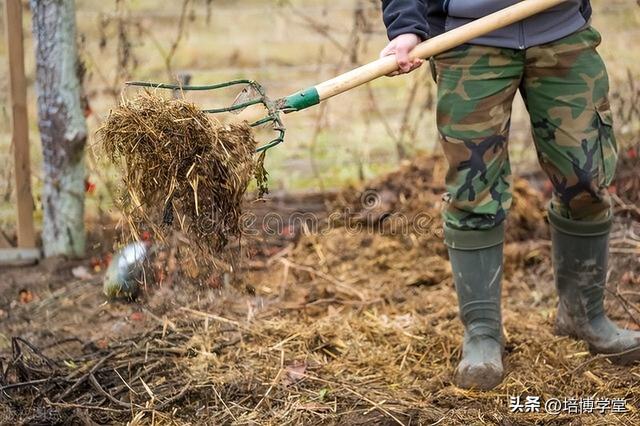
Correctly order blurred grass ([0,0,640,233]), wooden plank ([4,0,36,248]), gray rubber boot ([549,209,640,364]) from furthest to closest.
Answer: blurred grass ([0,0,640,233]) < wooden plank ([4,0,36,248]) < gray rubber boot ([549,209,640,364])

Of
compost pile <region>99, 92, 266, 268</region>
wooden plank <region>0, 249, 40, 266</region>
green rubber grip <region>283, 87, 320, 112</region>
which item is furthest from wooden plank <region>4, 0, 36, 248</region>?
green rubber grip <region>283, 87, 320, 112</region>

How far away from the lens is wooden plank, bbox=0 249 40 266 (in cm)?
481

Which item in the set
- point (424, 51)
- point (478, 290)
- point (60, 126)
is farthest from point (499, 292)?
point (60, 126)

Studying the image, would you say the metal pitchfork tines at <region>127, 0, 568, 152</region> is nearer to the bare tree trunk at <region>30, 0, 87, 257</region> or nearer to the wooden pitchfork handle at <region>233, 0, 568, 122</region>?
the wooden pitchfork handle at <region>233, 0, 568, 122</region>

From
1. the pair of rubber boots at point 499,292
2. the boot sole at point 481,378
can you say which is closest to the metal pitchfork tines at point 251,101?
the pair of rubber boots at point 499,292

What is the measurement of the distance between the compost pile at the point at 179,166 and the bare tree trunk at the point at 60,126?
6.04 feet

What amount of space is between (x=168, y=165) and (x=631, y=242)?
8.97ft

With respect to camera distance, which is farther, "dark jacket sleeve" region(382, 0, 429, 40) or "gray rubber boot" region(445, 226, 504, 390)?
"gray rubber boot" region(445, 226, 504, 390)

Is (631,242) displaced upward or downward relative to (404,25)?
downward

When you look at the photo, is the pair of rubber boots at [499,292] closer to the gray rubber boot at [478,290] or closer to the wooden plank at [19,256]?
the gray rubber boot at [478,290]

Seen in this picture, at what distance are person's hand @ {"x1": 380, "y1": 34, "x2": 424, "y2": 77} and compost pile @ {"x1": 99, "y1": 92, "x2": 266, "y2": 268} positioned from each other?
1.87ft

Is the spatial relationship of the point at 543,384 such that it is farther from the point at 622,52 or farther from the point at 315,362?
the point at 622,52

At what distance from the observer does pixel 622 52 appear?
673cm

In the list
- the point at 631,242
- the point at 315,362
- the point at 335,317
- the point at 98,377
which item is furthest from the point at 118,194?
the point at 631,242
